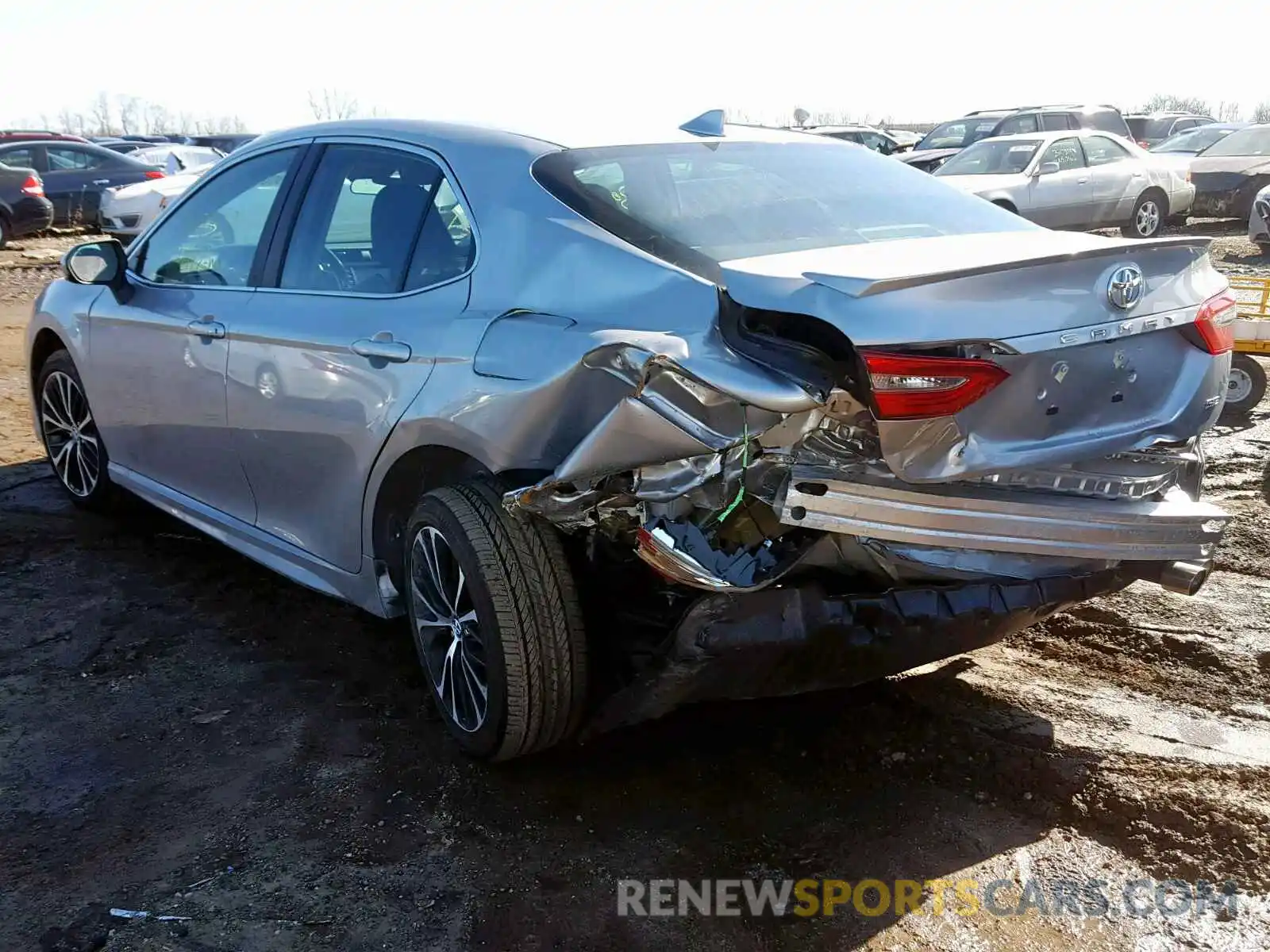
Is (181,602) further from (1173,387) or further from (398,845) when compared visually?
(1173,387)

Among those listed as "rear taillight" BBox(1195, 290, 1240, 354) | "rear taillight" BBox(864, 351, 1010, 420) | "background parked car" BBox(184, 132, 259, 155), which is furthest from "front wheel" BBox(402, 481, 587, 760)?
"background parked car" BBox(184, 132, 259, 155)

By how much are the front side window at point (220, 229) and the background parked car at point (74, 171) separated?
1492 centimetres

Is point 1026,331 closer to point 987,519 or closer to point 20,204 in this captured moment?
point 987,519

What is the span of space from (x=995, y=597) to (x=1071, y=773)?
67cm

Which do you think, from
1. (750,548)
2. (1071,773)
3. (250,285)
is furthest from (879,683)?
(250,285)

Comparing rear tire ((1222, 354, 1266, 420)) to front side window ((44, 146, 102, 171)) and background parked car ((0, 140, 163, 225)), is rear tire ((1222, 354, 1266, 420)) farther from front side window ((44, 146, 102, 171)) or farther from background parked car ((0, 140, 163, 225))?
front side window ((44, 146, 102, 171))

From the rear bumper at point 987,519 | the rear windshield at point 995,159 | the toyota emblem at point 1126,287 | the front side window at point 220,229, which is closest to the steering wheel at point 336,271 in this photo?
the front side window at point 220,229

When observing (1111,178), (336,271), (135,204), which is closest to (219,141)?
(135,204)

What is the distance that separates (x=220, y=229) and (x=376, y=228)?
39.6 inches

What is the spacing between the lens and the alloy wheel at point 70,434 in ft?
16.8

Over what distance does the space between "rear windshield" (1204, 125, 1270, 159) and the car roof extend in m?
16.6

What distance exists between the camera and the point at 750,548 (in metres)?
2.60

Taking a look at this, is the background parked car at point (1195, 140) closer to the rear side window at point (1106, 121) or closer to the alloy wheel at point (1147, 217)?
the rear side window at point (1106, 121)

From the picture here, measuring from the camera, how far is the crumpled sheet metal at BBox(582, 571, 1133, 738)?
2.65m
